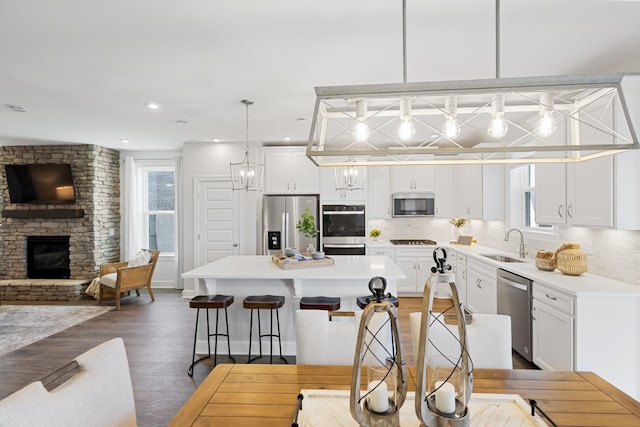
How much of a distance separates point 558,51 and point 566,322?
6.74 ft

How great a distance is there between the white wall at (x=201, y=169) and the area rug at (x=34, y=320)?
4.93ft

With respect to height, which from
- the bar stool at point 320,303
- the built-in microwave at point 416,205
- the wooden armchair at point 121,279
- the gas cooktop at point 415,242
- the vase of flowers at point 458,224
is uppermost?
the built-in microwave at point 416,205

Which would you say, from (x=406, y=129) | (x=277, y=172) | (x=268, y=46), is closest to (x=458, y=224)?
(x=277, y=172)

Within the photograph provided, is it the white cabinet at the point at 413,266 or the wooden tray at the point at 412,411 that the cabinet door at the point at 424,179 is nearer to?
the white cabinet at the point at 413,266

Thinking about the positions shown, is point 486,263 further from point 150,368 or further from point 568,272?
point 150,368

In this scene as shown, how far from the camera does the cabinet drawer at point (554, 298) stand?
2.51 m

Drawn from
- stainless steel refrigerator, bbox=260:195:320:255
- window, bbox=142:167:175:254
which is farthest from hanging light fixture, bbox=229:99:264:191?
window, bbox=142:167:175:254

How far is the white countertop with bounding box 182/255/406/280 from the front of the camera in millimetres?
3026

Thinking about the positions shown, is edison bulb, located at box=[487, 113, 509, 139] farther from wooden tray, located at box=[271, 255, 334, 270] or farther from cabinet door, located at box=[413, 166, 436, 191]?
cabinet door, located at box=[413, 166, 436, 191]

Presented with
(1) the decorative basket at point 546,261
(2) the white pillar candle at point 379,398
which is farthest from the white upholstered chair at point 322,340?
(1) the decorative basket at point 546,261

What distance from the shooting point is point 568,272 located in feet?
9.71

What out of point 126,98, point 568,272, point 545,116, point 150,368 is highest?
point 126,98

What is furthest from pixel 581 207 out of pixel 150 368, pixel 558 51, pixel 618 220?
pixel 150 368

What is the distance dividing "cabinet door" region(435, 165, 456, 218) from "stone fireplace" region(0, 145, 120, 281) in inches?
242
